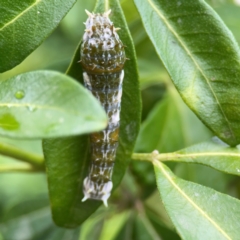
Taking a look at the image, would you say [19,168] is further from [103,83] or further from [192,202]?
[192,202]

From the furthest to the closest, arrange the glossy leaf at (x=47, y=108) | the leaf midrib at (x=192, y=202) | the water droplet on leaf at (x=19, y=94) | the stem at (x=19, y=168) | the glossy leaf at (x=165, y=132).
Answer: the glossy leaf at (x=165, y=132)
the stem at (x=19, y=168)
the leaf midrib at (x=192, y=202)
the water droplet on leaf at (x=19, y=94)
the glossy leaf at (x=47, y=108)

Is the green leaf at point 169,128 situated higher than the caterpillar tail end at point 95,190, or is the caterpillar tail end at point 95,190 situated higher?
the caterpillar tail end at point 95,190

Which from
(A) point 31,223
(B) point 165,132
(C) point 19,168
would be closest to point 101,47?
(C) point 19,168

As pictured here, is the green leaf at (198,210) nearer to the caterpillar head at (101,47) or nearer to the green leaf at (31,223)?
the caterpillar head at (101,47)

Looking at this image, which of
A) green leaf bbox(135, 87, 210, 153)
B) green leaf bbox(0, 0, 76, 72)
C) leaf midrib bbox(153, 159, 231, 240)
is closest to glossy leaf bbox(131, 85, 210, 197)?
green leaf bbox(135, 87, 210, 153)

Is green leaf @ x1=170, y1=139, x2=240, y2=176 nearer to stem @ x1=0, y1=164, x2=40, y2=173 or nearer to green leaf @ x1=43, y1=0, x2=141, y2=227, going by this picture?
green leaf @ x1=43, y1=0, x2=141, y2=227

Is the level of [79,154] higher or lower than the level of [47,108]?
lower

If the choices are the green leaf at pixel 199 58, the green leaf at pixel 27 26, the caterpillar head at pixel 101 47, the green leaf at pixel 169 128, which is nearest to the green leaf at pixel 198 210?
the green leaf at pixel 199 58
